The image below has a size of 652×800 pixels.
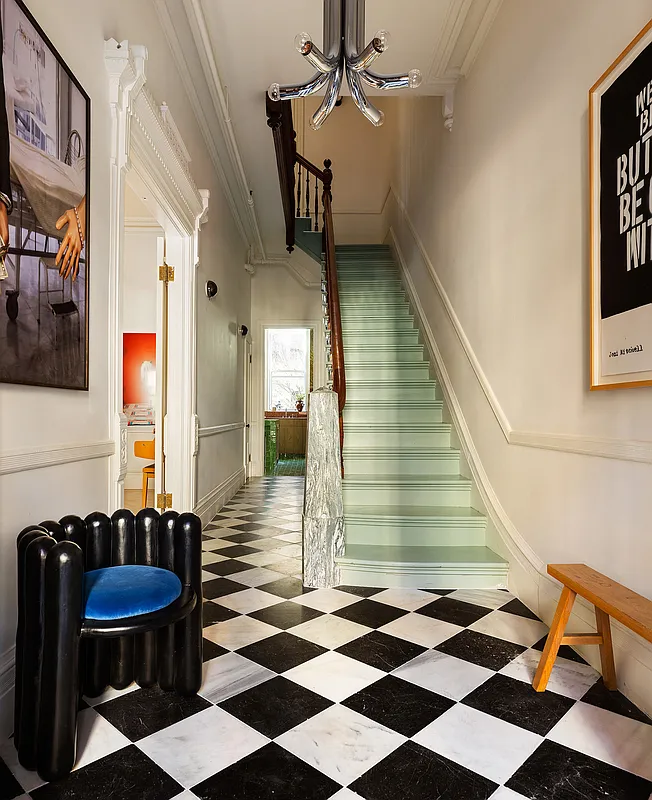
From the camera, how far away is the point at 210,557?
3.68 m

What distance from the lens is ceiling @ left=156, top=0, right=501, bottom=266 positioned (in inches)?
128

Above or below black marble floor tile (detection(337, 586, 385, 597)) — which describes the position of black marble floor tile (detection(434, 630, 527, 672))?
above

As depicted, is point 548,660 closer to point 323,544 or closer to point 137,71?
point 323,544

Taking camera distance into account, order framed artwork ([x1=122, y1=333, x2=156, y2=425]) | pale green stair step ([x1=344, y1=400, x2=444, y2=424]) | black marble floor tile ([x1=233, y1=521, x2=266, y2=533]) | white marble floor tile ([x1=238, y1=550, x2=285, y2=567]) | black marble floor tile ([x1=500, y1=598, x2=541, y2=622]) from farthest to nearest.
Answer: framed artwork ([x1=122, y1=333, x2=156, y2=425]) → pale green stair step ([x1=344, y1=400, x2=444, y2=424]) → black marble floor tile ([x1=233, y1=521, x2=266, y2=533]) → white marble floor tile ([x1=238, y1=550, x2=285, y2=567]) → black marble floor tile ([x1=500, y1=598, x2=541, y2=622])

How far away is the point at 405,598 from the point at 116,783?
5.91ft

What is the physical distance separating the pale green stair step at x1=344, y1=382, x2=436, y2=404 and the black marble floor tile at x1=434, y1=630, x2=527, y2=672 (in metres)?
2.62

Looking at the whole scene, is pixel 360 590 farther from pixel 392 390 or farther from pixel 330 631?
pixel 392 390

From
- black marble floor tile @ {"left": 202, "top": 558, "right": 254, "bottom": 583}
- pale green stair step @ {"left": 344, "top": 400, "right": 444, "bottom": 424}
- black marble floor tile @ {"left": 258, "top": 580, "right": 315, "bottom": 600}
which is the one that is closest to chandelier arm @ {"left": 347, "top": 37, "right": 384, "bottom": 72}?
black marble floor tile @ {"left": 258, "top": 580, "right": 315, "bottom": 600}

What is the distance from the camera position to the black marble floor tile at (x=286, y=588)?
296 centimetres

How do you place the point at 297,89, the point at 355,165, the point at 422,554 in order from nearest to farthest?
1. the point at 297,89
2. the point at 422,554
3. the point at 355,165

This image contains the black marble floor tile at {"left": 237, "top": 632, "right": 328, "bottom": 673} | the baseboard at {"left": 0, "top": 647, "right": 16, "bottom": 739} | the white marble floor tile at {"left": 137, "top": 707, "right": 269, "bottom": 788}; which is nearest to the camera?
the white marble floor tile at {"left": 137, "top": 707, "right": 269, "bottom": 788}

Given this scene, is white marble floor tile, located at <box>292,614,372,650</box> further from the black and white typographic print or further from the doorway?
the doorway

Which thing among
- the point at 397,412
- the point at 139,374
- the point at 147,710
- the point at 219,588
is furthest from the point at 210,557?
the point at 139,374

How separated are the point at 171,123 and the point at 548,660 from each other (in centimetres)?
334
